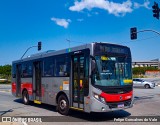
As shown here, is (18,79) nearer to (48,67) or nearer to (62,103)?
(48,67)

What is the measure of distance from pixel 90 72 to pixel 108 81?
817mm

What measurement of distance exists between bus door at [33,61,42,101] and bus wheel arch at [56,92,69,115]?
8.52ft

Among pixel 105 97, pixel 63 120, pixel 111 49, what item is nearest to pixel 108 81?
pixel 105 97

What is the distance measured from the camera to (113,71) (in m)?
10.9

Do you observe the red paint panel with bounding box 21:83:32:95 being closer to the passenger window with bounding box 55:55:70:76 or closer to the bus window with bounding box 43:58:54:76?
the bus window with bounding box 43:58:54:76

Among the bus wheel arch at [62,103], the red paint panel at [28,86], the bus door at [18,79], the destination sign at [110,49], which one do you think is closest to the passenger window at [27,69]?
the red paint panel at [28,86]

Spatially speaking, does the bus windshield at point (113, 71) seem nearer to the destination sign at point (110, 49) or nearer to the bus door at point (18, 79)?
the destination sign at point (110, 49)

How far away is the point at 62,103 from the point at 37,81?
3.53 meters

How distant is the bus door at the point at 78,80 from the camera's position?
11.1 meters

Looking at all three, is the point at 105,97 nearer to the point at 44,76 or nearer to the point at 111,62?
the point at 111,62

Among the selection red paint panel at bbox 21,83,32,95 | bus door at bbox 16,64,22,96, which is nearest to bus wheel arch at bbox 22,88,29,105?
red paint panel at bbox 21,83,32,95

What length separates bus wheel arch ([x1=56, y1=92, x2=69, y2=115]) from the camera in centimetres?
1207

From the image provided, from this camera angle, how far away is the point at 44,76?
14469mm

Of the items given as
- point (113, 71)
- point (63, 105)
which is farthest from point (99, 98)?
point (63, 105)
